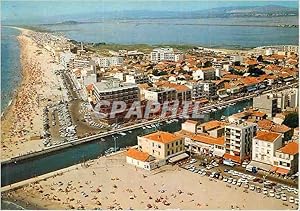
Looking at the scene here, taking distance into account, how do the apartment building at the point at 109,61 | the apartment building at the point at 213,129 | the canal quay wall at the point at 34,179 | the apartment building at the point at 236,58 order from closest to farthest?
the canal quay wall at the point at 34,179 → the apartment building at the point at 213,129 → the apartment building at the point at 109,61 → the apartment building at the point at 236,58

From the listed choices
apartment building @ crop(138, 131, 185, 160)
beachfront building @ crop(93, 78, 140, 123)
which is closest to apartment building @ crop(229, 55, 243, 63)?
beachfront building @ crop(93, 78, 140, 123)

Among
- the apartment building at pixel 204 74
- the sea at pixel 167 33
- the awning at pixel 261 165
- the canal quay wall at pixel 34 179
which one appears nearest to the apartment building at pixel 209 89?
the sea at pixel 167 33

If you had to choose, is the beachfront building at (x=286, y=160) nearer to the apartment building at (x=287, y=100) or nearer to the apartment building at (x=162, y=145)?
the apartment building at (x=162, y=145)

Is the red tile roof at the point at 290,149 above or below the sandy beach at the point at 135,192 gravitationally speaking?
above

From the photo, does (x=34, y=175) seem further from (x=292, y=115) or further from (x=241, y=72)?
(x=241, y=72)

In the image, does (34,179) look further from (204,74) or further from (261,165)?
(204,74)

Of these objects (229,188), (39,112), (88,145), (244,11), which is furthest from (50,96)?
(229,188)
